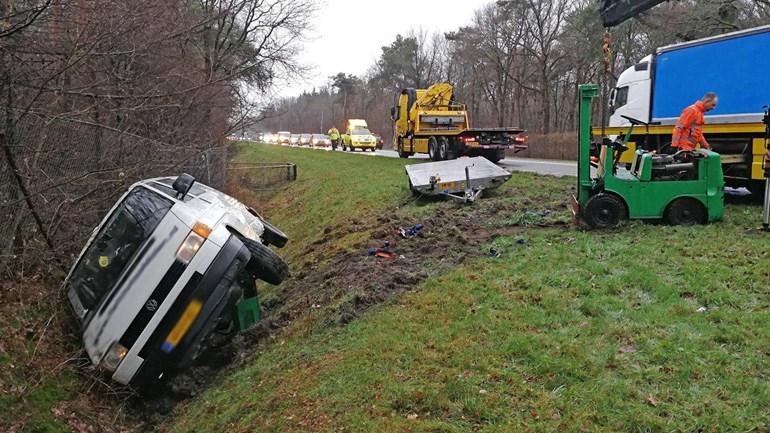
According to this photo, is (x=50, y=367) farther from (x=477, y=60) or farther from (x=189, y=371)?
(x=477, y=60)

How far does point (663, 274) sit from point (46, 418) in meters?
5.87

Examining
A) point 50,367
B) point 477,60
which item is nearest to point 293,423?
point 50,367

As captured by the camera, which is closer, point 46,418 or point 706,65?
point 46,418

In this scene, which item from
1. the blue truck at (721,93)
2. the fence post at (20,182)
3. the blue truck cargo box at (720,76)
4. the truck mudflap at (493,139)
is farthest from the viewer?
the truck mudflap at (493,139)

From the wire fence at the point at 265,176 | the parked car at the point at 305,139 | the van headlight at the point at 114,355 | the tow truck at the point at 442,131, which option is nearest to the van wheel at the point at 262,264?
the van headlight at the point at 114,355

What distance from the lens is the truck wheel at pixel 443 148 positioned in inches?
722

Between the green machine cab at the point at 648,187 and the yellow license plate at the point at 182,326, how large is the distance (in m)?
5.09

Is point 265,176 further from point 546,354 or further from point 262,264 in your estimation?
point 546,354

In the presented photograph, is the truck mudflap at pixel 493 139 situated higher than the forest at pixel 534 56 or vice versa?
the forest at pixel 534 56

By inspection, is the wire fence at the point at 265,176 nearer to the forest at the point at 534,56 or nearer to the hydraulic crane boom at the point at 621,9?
the forest at the point at 534,56

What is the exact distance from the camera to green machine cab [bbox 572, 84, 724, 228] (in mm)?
7156

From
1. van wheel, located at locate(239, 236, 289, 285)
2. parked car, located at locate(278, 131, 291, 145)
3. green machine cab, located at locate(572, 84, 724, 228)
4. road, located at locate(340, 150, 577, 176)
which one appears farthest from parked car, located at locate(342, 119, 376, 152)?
van wheel, located at locate(239, 236, 289, 285)

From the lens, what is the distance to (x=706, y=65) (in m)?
10.9

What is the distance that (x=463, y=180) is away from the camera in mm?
10531
